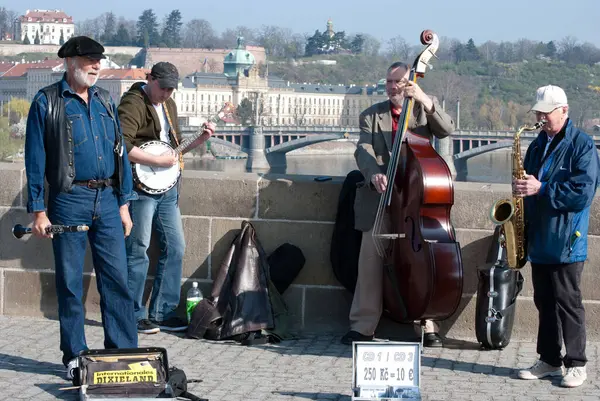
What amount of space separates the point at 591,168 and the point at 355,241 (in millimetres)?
1487

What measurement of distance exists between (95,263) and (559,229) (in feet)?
6.43

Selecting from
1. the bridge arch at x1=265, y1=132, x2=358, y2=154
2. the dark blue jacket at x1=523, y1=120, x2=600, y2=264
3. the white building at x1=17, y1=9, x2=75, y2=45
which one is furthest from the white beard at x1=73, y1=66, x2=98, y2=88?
the white building at x1=17, y1=9, x2=75, y2=45

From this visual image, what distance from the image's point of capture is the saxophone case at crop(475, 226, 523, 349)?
5.84 metres

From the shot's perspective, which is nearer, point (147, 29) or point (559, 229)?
point (559, 229)

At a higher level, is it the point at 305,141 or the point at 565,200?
the point at 565,200

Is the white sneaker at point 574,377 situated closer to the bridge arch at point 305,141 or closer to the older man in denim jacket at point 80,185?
the older man in denim jacket at point 80,185

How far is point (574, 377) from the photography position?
5.29m

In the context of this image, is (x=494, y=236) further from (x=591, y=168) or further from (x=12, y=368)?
(x=12, y=368)

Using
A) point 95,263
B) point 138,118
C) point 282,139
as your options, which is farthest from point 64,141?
point 282,139

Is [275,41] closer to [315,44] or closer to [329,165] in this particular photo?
[315,44]

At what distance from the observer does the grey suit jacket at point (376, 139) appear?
236 inches

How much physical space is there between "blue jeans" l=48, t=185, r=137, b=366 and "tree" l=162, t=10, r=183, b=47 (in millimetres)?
178512

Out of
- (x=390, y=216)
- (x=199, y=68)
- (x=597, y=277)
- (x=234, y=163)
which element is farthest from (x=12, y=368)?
(x=199, y=68)

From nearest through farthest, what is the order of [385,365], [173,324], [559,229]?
[385,365]
[559,229]
[173,324]
